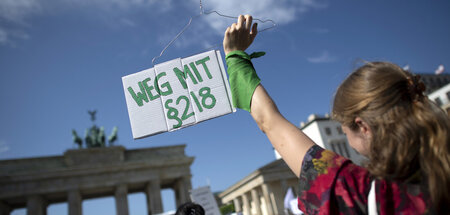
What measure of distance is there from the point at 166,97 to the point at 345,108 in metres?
1.34

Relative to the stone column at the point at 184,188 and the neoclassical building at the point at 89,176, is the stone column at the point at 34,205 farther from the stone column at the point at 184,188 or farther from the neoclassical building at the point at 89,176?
the stone column at the point at 184,188

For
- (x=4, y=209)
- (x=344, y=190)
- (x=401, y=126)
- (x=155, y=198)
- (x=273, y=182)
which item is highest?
(x=4, y=209)

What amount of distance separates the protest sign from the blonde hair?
Result: 379 inches

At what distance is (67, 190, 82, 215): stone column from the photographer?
3198cm

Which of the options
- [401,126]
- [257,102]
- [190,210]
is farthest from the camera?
[190,210]

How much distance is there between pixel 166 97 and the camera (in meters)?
2.16

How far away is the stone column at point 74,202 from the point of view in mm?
31984

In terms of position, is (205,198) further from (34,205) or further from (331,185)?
(34,205)

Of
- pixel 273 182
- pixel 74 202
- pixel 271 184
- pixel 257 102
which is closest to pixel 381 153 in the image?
pixel 257 102

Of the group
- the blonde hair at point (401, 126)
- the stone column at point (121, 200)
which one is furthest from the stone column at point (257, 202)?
the blonde hair at point (401, 126)

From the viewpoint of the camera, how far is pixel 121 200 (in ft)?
110

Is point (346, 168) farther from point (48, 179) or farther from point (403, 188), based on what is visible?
point (48, 179)

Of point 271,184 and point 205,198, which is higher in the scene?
point 271,184

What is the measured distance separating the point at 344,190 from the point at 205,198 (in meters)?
9.95
